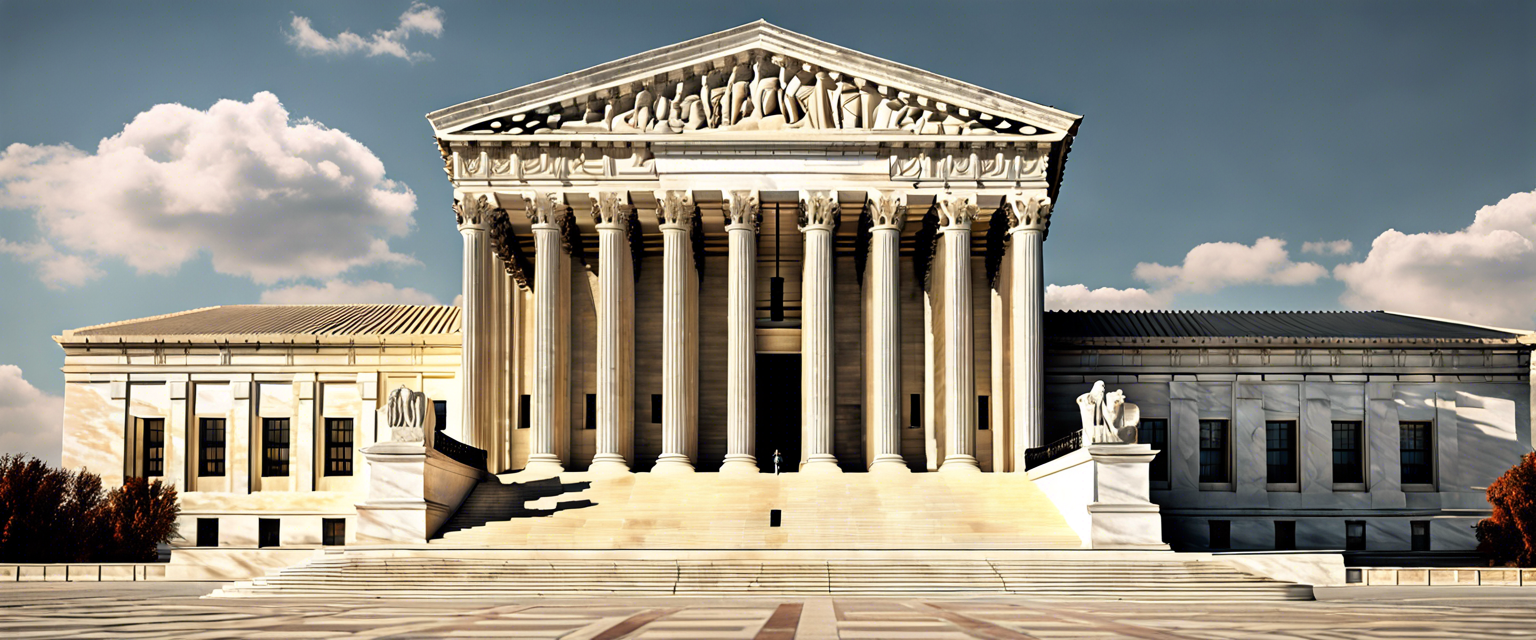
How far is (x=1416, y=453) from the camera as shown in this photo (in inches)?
2254

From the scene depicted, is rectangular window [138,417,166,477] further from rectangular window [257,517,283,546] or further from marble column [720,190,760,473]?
marble column [720,190,760,473]

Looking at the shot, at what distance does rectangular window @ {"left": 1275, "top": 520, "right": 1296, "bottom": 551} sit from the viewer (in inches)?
2202

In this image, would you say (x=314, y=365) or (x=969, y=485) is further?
(x=314, y=365)

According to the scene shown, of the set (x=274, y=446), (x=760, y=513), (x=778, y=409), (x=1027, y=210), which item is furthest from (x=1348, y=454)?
(x=274, y=446)

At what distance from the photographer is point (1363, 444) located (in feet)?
186

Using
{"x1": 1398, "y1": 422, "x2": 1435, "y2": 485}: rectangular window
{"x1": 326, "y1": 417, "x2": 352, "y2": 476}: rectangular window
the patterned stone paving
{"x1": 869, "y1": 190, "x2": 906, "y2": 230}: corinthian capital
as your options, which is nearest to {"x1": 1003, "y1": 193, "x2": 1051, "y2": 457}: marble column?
{"x1": 869, "y1": 190, "x2": 906, "y2": 230}: corinthian capital

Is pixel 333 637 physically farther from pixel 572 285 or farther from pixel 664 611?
pixel 572 285

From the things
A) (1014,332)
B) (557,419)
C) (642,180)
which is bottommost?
(557,419)

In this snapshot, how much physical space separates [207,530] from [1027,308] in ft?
117

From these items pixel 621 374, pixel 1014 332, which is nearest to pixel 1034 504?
pixel 1014 332

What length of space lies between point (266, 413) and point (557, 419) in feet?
52.8

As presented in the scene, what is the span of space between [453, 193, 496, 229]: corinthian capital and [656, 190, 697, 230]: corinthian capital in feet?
21.4

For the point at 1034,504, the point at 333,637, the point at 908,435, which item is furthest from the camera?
the point at 908,435

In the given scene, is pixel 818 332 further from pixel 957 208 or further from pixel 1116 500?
pixel 1116 500
